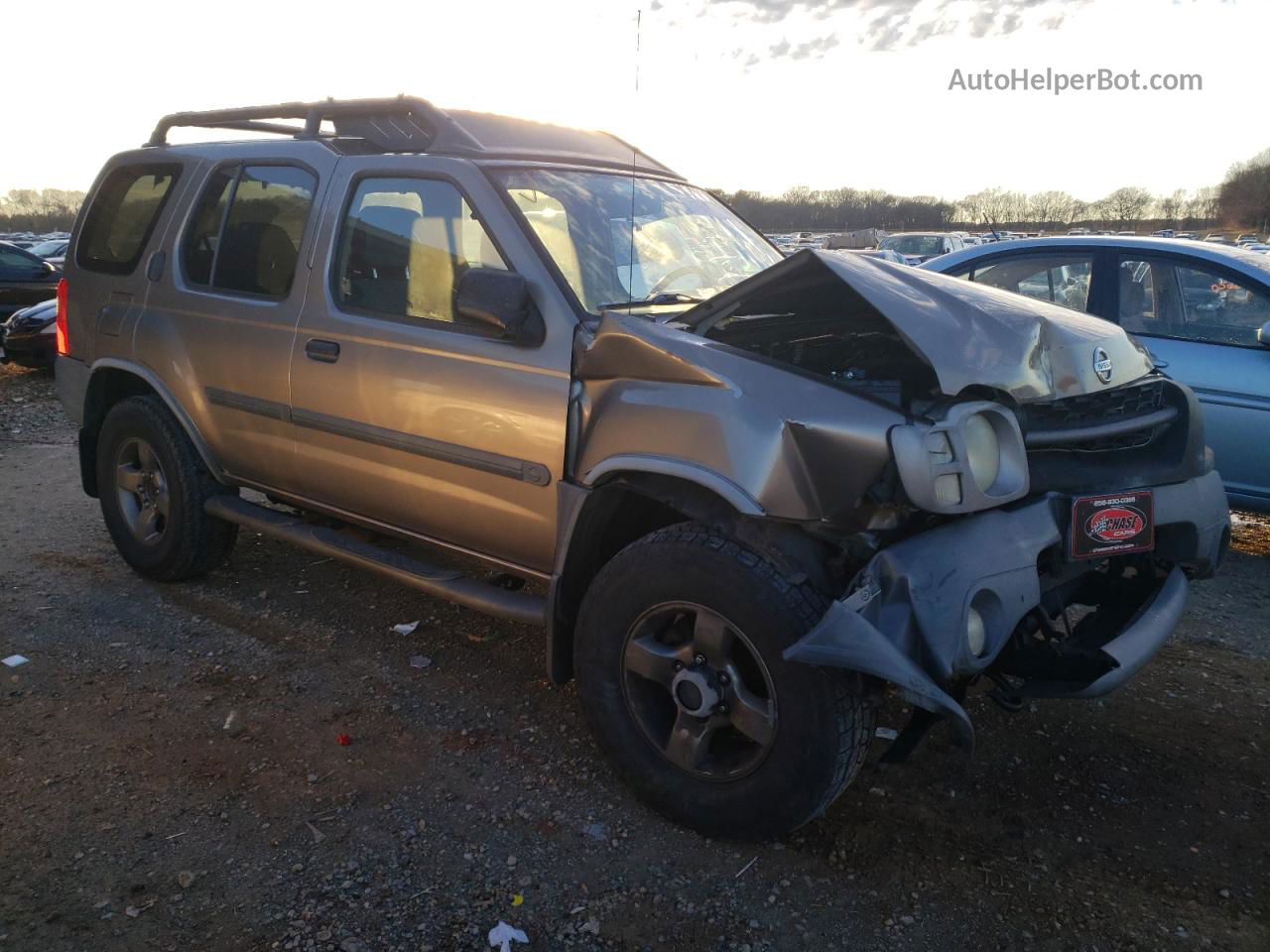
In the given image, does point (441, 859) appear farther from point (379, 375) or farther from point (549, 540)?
point (379, 375)

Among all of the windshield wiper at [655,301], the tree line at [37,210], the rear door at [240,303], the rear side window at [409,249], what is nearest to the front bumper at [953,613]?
the windshield wiper at [655,301]

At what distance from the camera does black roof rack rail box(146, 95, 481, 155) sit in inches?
148

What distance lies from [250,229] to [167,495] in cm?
138

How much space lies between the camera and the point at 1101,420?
119 inches

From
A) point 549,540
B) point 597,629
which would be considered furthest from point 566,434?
point 597,629

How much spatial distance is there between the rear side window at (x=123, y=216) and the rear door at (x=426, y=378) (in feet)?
4.44

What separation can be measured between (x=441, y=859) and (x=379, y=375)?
1.72m

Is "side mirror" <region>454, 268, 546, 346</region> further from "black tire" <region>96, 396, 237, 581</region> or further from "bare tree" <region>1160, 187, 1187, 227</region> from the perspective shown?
"bare tree" <region>1160, 187, 1187, 227</region>

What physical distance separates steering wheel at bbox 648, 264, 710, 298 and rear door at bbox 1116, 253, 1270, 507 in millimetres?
2991

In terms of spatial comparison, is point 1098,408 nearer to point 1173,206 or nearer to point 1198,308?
point 1198,308

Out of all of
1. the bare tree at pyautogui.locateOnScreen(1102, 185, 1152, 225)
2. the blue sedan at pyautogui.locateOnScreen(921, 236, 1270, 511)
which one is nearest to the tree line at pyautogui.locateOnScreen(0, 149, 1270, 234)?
the bare tree at pyautogui.locateOnScreen(1102, 185, 1152, 225)

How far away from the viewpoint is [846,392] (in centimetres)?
262

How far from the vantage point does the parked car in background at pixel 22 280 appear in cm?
1430

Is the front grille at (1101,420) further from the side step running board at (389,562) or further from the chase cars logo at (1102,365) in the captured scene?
the side step running board at (389,562)
